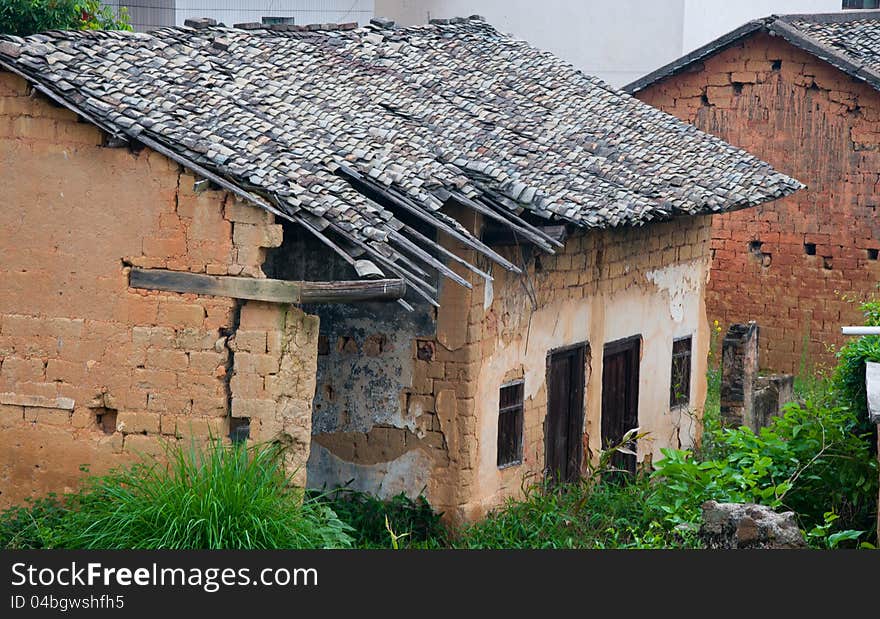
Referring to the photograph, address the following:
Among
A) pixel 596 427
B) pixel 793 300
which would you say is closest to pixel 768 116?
pixel 793 300

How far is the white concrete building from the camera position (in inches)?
1044

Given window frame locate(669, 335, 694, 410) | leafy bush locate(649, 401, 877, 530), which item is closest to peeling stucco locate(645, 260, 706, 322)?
window frame locate(669, 335, 694, 410)

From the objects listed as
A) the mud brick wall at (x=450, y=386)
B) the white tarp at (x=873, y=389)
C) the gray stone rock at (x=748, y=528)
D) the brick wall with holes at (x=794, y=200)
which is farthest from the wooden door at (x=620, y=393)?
the brick wall with holes at (x=794, y=200)

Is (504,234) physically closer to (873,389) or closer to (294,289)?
(294,289)

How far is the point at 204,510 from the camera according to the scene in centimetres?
863

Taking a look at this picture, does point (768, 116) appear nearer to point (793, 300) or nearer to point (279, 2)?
point (793, 300)

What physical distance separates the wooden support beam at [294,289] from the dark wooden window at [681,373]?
5.84 m

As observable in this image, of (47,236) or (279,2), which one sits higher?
(279,2)

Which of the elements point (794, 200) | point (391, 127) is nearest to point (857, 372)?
point (391, 127)

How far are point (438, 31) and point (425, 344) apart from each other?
435 cm

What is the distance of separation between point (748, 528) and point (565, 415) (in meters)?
4.27

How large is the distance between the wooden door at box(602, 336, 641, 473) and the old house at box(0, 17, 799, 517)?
0.03m

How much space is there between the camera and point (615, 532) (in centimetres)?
1100

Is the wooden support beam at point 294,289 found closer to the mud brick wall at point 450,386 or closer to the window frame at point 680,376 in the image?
the mud brick wall at point 450,386
